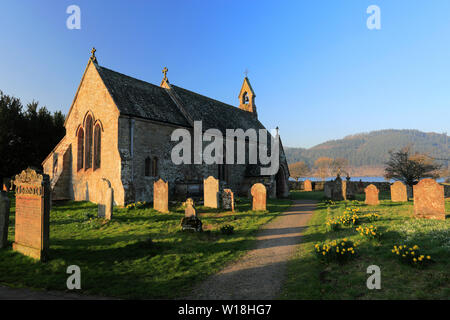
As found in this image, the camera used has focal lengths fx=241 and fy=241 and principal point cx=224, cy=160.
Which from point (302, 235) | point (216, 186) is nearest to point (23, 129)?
point (216, 186)

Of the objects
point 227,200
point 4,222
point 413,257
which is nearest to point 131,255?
point 4,222

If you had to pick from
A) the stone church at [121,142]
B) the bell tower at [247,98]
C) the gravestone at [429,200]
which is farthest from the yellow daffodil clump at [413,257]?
the bell tower at [247,98]

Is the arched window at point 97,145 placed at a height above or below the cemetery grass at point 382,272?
above

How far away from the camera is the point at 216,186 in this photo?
1572cm

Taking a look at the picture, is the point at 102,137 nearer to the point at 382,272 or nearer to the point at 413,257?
the point at 382,272

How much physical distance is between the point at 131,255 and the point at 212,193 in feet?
28.5

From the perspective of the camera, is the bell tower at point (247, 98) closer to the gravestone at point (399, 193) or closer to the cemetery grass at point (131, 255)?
the gravestone at point (399, 193)

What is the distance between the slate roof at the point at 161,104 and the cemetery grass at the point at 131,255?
8377 millimetres

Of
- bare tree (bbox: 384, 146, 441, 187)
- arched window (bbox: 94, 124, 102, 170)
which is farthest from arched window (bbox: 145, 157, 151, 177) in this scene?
bare tree (bbox: 384, 146, 441, 187)

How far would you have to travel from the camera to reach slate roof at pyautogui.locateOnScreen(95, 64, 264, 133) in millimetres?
17594

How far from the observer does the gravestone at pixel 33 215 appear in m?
7.41
